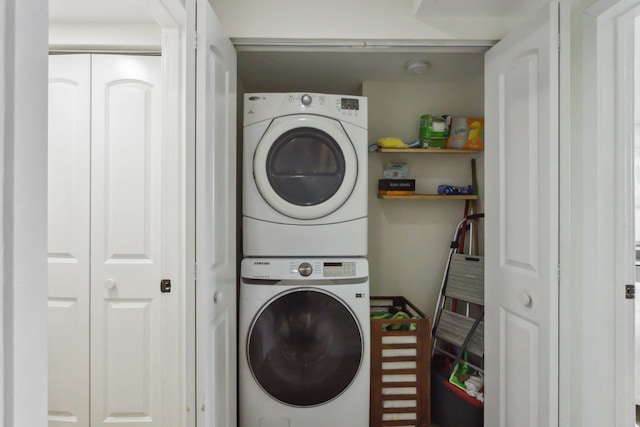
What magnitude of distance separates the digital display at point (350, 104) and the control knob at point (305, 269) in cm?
85

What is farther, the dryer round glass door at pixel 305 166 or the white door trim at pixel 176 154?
the dryer round glass door at pixel 305 166

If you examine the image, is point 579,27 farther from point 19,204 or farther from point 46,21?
point 19,204

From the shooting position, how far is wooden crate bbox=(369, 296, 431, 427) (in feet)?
6.83

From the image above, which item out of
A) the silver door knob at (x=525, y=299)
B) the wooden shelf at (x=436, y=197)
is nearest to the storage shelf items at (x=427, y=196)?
the wooden shelf at (x=436, y=197)

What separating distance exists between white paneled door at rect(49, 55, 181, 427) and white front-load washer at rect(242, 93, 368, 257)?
50 cm

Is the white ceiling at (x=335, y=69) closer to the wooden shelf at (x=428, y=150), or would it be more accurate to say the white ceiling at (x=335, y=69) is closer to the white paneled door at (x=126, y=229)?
the wooden shelf at (x=428, y=150)

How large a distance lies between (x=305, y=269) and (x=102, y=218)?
110 centimetres

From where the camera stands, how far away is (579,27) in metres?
1.44

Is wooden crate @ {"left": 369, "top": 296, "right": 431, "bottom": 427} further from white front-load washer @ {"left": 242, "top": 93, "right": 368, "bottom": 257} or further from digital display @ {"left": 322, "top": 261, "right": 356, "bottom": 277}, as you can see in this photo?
white front-load washer @ {"left": 242, "top": 93, "right": 368, "bottom": 257}

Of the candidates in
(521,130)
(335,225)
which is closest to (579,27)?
(521,130)

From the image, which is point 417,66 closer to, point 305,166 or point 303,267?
point 305,166

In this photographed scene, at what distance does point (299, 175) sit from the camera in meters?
1.97

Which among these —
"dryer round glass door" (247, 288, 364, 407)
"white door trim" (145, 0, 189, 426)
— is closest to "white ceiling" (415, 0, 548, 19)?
"white door trim" (145, 0, 189, 426)

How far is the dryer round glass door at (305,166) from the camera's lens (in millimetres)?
1953
